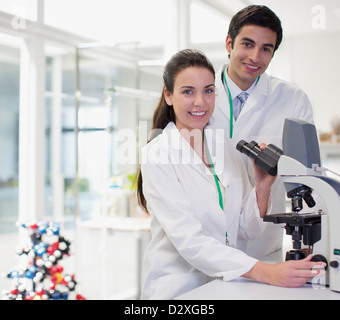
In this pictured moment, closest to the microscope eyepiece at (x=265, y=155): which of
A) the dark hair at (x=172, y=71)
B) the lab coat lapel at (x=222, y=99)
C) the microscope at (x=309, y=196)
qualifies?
the microscope at (x=309, y=196)

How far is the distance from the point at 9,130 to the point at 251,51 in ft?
7.28

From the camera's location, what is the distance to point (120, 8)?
371 centimetres

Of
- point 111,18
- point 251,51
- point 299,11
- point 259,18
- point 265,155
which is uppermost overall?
point 111,18

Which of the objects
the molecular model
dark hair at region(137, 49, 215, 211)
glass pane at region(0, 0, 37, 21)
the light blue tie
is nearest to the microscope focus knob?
dark hair at region(137, 49, 215, 211)

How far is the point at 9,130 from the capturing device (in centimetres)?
338

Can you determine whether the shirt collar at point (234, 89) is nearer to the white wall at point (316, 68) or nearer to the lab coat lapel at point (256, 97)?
the lab coat lapel at point (256, 97)

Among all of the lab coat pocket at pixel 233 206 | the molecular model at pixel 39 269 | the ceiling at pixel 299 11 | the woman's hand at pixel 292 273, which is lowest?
the molecular model at pixel 39 269

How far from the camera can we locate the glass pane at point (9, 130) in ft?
10.5

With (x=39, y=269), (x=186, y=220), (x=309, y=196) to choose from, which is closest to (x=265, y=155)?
(x=309, y=196)

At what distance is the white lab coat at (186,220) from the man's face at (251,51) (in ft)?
1.33

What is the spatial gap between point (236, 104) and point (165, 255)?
70 centimetres

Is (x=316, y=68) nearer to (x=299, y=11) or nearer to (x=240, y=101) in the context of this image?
(x=299, y=11)

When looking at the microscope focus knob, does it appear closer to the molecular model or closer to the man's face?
the man's face

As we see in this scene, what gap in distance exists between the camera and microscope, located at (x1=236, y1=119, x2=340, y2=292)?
3.90 ft
